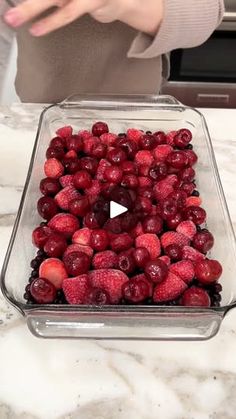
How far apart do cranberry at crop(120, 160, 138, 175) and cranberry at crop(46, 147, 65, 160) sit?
10 cm

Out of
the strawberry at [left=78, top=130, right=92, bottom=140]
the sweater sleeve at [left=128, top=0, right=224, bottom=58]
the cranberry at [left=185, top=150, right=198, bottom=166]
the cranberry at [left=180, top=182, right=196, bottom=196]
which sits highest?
the sweater sleeve at [left=128, top=0, right=224, bottom=58]

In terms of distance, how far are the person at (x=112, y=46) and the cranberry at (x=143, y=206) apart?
241 mm

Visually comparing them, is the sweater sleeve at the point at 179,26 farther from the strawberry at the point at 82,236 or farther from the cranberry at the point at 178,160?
the strawberry at the point at 82,236

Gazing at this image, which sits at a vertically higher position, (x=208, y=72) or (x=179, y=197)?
(x=179, y=197)

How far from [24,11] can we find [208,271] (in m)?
0.37

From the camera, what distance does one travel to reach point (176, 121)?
1.04 metres

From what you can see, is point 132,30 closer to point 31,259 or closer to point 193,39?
point 193,39

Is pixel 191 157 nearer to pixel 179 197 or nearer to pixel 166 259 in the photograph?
pixel 179 197

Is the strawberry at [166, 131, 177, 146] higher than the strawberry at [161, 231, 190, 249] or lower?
higher

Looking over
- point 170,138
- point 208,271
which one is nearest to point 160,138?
point 170,138

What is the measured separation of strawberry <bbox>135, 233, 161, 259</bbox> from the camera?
758 mm

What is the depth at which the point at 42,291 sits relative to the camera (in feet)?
2.22

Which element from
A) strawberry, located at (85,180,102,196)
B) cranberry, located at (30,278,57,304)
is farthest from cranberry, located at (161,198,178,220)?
cranberry, located at (30,278,57,304)

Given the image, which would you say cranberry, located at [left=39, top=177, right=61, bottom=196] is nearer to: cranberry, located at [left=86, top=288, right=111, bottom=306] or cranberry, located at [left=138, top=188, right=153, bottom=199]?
cranberry, located at [left=138, top=188, right=153, bottom=199]
